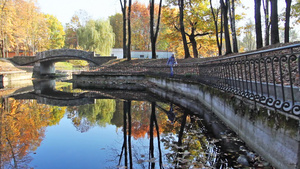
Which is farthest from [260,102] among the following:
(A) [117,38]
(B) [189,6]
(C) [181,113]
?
(A) [117,38]

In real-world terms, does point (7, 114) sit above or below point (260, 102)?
below

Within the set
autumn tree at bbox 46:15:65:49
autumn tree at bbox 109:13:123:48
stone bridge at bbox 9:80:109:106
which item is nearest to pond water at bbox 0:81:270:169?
stone bridge at bbox 9:80:109:106

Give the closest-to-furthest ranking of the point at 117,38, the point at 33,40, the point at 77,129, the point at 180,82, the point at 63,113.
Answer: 1. the point at 77,129
2. the point at 63,113
3. the point at 180,82
4. the point at 33,40
5. the point at 117,38

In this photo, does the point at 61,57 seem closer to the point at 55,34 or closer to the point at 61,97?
the point at 61,97

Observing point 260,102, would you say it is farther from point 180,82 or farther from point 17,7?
point 17,7

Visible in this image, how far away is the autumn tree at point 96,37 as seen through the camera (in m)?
42.9

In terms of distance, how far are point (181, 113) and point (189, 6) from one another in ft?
69.6

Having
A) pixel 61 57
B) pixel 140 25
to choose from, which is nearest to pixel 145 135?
pixel 61 57

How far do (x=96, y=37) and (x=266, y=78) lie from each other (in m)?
41.6

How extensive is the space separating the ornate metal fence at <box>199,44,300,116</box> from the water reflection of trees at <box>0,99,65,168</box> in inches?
188

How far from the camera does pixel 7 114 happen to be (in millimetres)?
8836

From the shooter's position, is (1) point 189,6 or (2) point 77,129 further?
(1) point 189,6

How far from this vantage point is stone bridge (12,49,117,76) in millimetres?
31750

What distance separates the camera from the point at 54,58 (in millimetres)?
33969
